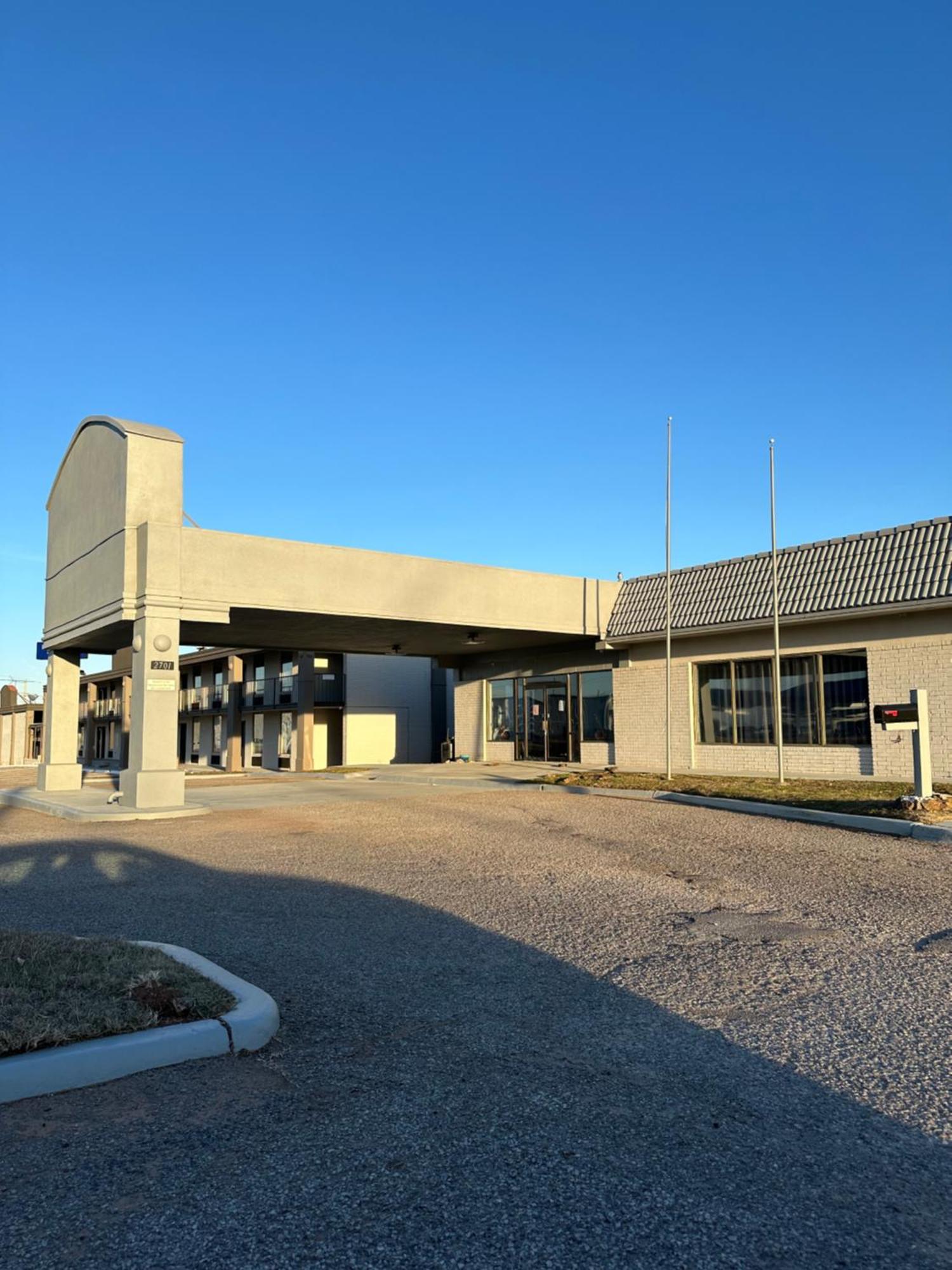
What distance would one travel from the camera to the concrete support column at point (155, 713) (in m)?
17.7

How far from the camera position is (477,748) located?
104ft

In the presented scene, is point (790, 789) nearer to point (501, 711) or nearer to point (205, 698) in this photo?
point (501, 711)

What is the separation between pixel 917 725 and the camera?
14.1 meters

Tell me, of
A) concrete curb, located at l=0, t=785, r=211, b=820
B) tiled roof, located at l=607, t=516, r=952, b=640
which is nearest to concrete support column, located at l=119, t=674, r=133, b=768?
concrete curb, located at l=0, t=785, r=211, b=820

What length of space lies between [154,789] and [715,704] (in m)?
13.5

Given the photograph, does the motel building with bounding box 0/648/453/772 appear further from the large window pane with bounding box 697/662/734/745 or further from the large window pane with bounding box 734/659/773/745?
the large window pane with bounding box 734/659/773/745

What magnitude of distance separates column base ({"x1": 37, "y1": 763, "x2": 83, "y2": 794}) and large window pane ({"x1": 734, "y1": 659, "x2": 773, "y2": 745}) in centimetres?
1596

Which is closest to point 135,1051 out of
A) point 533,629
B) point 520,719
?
point 533,629

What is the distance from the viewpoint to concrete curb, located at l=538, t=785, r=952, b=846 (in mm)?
12172

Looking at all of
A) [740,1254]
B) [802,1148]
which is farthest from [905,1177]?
[740,1254]

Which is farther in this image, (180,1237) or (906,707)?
(906,707)

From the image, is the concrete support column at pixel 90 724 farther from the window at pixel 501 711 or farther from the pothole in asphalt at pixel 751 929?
the pothole in asphalt at pixel 751 929

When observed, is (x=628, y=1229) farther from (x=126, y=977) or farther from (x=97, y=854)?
(x=97, y=854)

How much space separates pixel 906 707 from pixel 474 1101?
39.4ft
